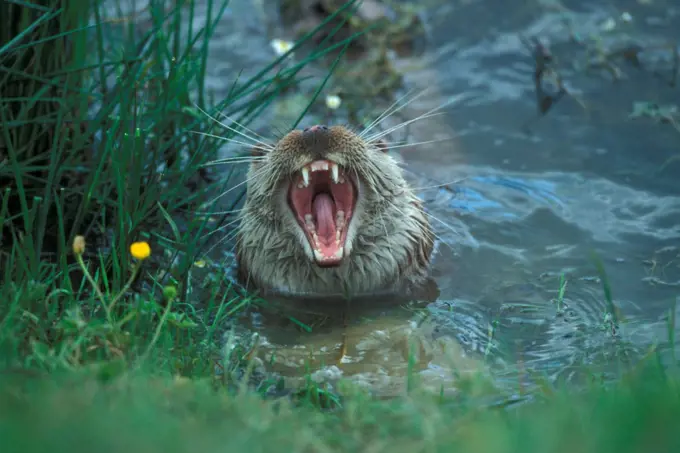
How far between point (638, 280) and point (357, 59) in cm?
282

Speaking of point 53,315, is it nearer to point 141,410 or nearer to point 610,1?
point 141,410

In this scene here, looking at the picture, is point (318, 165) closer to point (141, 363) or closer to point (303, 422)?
point (141, 363)

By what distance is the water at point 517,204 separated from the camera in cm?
377

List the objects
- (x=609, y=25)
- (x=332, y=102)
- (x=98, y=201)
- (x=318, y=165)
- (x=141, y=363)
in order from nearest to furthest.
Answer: (x=141, y=363) → (x=98, y=201) → (x=318, y=165) → (x=332, y=102) → (x=609, y=25)

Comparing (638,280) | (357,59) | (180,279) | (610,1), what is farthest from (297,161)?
(610,1)

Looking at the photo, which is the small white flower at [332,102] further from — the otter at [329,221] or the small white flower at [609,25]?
the small white flower at [609,25]

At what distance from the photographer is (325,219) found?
4.07 metres

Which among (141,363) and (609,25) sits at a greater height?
(609,25)

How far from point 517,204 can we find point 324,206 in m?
1.43

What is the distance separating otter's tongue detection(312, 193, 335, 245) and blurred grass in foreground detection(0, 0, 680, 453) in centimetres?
48

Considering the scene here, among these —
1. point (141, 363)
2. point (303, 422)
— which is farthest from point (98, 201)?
point (303, 422)

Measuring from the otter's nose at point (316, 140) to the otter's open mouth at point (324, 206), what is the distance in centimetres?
14

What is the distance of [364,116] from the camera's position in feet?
18.7

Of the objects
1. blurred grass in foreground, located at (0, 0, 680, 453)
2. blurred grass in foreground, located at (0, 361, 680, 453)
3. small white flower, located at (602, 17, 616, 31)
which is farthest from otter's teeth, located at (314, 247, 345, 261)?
small white flower, located at (602, 17, 616, 31)
